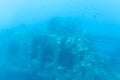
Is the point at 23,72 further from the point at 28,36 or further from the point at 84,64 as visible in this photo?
the point at 84,64

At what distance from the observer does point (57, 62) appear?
330 inches

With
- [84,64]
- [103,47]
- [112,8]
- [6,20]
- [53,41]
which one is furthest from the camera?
[112,8]

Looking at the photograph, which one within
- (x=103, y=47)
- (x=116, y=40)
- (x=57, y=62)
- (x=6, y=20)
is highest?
(x=6, y=20)

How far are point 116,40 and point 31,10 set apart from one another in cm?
1304

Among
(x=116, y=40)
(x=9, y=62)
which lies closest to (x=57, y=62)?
(x=9, y=62)

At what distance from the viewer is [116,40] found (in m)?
11.9

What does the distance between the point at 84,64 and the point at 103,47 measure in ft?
11.4

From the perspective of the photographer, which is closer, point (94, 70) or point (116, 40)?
point (94, 70)

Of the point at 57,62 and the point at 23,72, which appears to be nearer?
the point at 57,62

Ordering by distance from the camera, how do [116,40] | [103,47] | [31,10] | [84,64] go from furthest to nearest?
[31,10] < [116,40] < [103,47] < [84,64]

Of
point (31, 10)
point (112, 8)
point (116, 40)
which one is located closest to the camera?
point (116, 40)

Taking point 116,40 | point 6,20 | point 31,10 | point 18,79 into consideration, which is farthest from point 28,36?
point 31,10

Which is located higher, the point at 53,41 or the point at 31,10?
the point at 31,10

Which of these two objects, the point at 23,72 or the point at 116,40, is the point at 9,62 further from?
the point at 116,40
